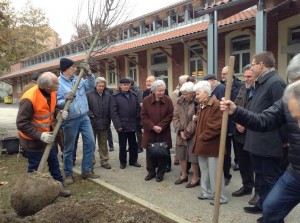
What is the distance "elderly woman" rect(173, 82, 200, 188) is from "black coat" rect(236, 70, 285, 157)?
142 cm

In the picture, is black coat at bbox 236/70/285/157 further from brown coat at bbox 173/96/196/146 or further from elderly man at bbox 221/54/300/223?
brown coat at bbox 173/96/196/146

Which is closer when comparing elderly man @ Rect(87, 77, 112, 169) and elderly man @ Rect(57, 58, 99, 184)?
elderly man @ Rect(57, 58, 99, 184)

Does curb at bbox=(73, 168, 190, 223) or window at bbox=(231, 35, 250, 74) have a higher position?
window at bbox=(231, 35, 250, 74)

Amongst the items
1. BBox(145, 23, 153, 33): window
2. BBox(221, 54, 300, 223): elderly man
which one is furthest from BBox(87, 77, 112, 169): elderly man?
BBox(145, 23, 153, 33): window

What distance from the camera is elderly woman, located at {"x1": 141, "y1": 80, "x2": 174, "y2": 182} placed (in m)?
5.66

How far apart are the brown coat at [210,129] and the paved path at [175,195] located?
27.2 inches

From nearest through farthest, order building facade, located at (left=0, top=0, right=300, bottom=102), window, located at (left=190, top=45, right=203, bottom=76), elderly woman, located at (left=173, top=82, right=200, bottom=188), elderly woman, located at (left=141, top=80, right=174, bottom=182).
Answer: elderly woman, located at (left=173, top=82, right=200, bottom=188)
elderly woman, located at (left=141, top=80, right=174, bottom=182)
building facade, located at (left=0, top=0, right=300, bottom=102)
window, located at (left=190, top=45, right=203, bottom=76)

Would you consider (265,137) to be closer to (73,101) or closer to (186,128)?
(186,128)

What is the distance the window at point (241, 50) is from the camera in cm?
1334

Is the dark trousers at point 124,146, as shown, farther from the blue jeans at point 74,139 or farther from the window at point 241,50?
the window at point 241,50

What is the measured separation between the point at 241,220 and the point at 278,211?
49.1 inches

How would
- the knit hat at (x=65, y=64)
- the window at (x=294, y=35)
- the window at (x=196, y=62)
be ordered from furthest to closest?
the window at (x=196, y=62) < the window at (x=294, y=35) < the knit hat at (x=65, y=64)

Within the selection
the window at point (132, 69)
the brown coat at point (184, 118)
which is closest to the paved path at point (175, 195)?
the brown coat at point (184, 118)

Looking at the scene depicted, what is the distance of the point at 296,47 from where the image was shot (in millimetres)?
11203
